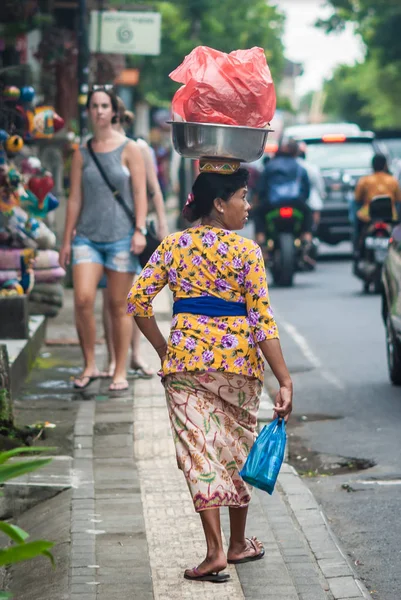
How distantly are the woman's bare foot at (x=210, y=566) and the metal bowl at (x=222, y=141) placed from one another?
157 centimetres

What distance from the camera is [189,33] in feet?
124

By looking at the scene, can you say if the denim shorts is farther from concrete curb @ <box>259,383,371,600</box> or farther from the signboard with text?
the signboard with text

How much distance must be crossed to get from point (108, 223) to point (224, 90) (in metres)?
3.38

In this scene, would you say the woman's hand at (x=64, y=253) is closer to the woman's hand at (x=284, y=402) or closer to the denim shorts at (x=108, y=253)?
the denim shorts at (x=108, y=253)

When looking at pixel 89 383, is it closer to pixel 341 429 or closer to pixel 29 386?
pixel 29 386

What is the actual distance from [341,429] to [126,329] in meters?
1.59

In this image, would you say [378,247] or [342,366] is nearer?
[342,366]

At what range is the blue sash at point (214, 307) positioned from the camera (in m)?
5.12

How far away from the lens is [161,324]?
1234cm

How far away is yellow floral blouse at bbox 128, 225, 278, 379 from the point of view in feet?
16.6

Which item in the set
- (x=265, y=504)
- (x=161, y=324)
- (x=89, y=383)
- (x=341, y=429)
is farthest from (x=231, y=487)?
(x=161, y=324)

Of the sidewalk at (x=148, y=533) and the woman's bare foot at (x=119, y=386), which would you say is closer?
the sidewalk at (x=148, y=533)

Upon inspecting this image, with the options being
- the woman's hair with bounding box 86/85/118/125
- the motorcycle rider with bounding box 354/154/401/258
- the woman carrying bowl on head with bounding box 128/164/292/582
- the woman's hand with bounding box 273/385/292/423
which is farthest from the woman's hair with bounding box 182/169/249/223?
the motorcycle rider with bounding box 354/154/401/258

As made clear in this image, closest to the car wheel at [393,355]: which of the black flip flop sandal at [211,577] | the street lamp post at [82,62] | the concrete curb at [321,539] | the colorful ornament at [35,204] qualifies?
the concrete curb at [321,539]
